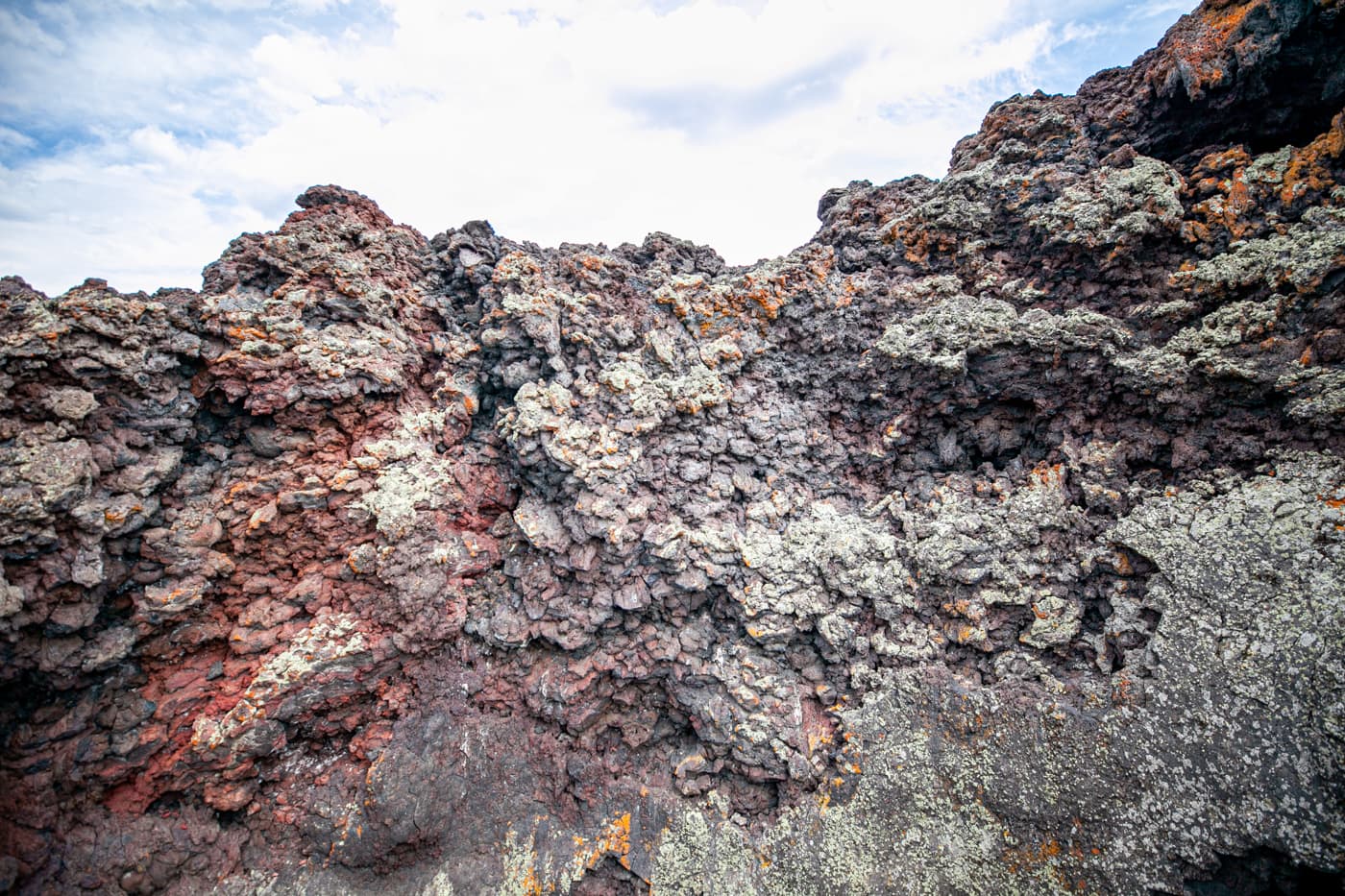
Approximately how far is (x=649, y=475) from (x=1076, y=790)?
18.2 feet

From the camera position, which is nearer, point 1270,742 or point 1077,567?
point 1270,742

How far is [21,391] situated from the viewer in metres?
4.68

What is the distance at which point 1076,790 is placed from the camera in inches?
178

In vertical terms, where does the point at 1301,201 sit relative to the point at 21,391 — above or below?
below

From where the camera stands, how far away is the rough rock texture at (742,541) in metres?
4.40

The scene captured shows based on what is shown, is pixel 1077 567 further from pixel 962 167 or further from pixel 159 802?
pixel 159 802

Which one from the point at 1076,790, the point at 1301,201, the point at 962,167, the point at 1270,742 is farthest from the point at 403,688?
the point at 1301,201

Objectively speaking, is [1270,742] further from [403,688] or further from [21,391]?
[21,391]

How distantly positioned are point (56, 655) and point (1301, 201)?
1359 centimetres

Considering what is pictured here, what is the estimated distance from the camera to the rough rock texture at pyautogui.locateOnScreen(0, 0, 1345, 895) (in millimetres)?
4398

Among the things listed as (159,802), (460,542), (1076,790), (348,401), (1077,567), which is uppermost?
(348,401)

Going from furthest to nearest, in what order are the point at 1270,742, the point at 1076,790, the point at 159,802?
the point at 159,802 → the point at 1076,790 → the point at 1270,742

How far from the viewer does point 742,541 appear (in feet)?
20.4

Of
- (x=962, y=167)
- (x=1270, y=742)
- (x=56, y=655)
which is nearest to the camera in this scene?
(x=1270, y=742)
